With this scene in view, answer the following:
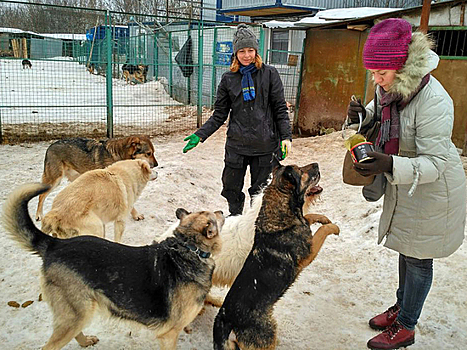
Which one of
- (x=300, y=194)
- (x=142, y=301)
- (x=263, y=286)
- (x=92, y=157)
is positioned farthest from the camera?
(x=92, y=157)

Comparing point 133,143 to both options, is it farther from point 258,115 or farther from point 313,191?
point 313,191

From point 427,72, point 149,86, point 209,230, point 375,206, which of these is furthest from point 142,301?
point 149,86

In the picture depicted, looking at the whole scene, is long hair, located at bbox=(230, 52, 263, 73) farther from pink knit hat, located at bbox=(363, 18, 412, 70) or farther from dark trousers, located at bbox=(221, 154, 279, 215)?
pink knit hat, located at bbox=(363, 18, 412, 70)

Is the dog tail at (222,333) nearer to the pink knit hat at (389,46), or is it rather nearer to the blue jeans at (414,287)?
the blue jeans at (414,287)

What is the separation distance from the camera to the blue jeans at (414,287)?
2.92 m

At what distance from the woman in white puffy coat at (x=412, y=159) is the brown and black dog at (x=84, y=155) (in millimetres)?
3660

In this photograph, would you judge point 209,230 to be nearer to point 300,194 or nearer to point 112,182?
point 300,194

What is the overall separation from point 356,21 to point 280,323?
328 inches

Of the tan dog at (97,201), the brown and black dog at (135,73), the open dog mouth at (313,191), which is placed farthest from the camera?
the brown and black dog at (135,73)

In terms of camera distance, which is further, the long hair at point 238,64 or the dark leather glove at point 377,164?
the long hair at point 238,64

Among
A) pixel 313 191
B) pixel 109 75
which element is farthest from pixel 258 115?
pixel 109 75

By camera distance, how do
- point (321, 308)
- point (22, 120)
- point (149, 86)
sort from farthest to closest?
point (149, 86)
point (22, 120)
point (321, 308)

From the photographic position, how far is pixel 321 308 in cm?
394

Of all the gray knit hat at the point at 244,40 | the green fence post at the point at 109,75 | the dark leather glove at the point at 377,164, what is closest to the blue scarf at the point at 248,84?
the gray knit hat at the point at 244,40
